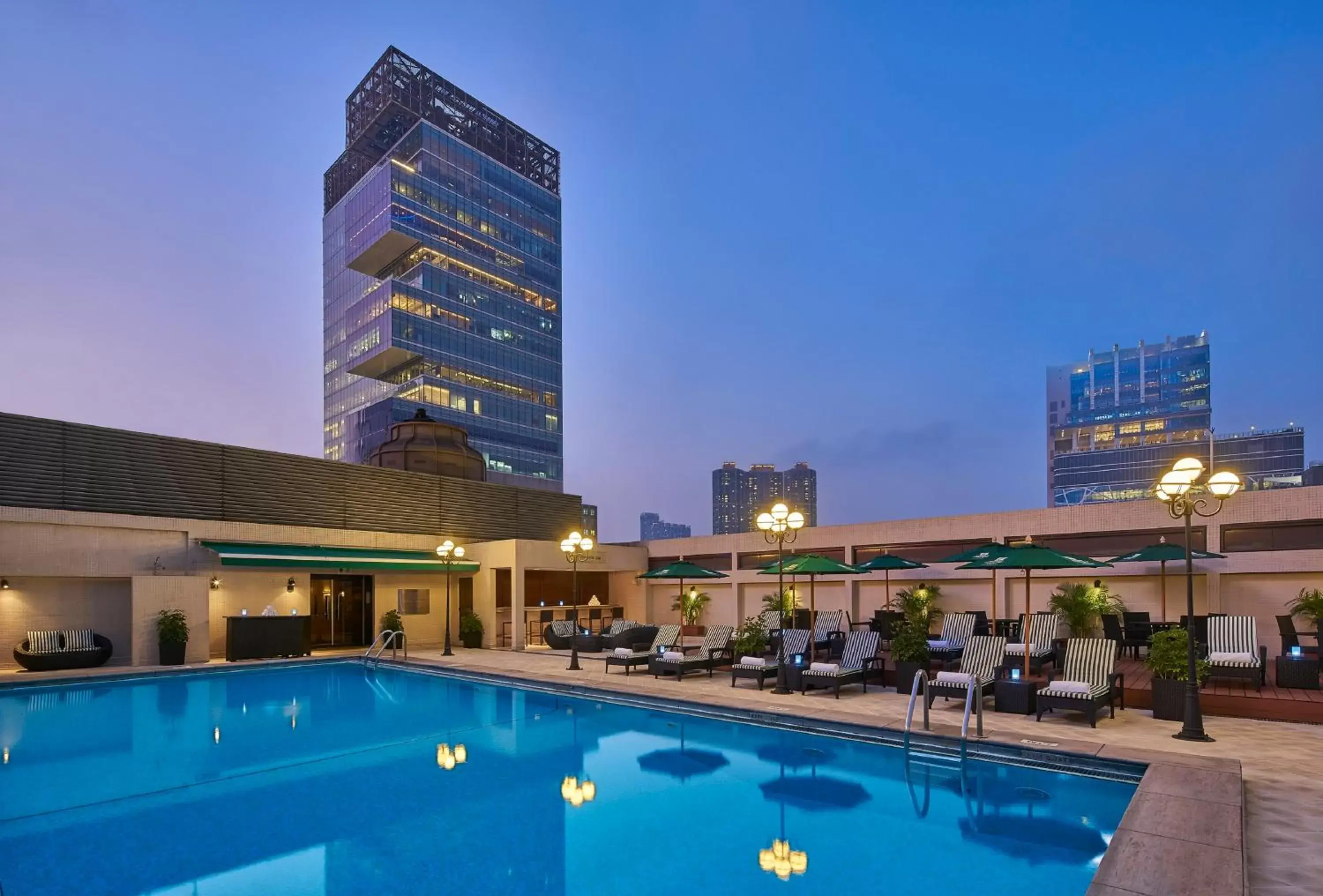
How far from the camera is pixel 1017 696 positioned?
1087cm

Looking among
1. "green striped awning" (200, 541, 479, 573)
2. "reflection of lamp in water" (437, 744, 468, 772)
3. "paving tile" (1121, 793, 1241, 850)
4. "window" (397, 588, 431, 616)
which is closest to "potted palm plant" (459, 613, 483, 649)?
"green striped awning" (200, 541, 479, 573)

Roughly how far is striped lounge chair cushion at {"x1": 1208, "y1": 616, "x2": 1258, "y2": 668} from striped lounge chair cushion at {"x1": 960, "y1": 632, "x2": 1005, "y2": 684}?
2811 millimetres

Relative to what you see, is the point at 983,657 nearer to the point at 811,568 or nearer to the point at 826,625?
the point at 811,568

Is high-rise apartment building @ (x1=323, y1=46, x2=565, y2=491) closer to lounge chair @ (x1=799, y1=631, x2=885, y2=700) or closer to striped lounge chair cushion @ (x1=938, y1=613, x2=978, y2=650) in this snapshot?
striped lounge chair cushion @ (x1=938, y1=613, x2=978, y2=650)

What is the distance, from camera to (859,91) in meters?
138

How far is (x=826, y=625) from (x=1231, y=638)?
7.99 metres

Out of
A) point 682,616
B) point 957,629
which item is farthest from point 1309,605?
point 682,616

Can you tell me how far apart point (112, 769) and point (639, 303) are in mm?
172663

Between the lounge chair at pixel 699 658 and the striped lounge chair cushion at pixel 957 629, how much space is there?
14.0ft

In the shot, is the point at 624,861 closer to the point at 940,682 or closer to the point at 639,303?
the point at 940,682

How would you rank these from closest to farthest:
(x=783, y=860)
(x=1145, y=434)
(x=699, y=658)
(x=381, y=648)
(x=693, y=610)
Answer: (x=783, y=860) < (x=699, y=658) < (x=381, y=648) < (x=693, y=610) < (x=1145, y=434)

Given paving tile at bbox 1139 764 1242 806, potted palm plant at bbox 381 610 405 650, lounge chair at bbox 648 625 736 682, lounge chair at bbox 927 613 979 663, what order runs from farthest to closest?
potted palm plant at bbox 381 610 405 650, lounge chair at bbox 648 625 736 682, lounge chair at bbox 927 613 979 663, paving tile at bbox 1139 764 1242 806

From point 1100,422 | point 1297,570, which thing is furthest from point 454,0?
point 1297,570

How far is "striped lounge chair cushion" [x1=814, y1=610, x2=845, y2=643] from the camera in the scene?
17.1 m
